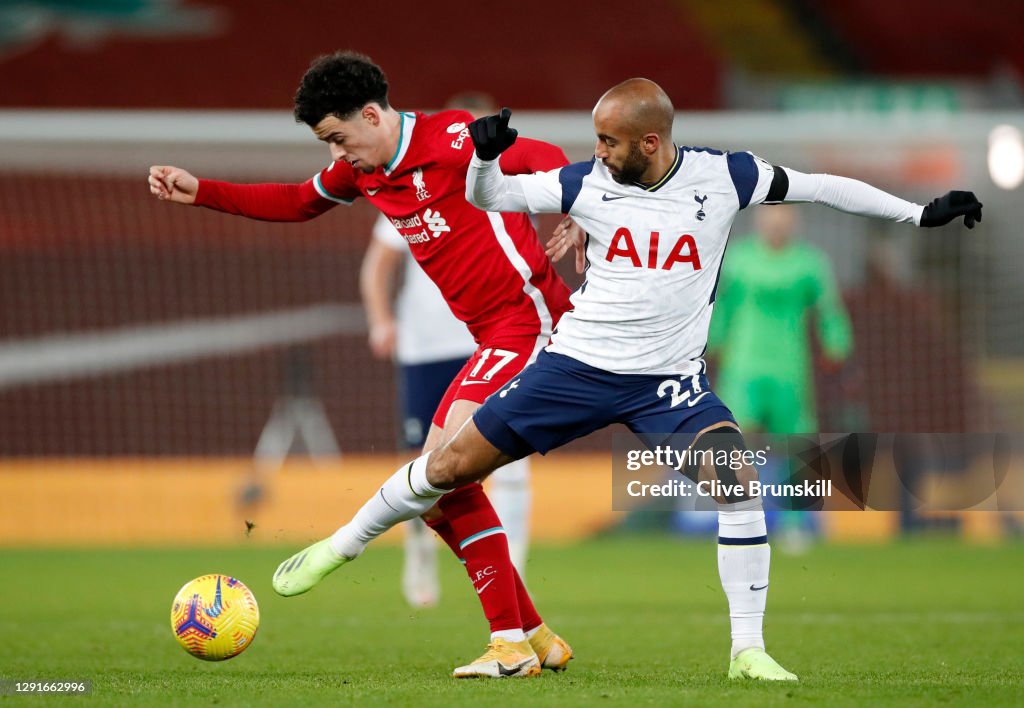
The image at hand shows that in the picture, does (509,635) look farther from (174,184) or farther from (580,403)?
(174,184)

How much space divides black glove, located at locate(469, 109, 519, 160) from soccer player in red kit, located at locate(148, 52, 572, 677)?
0.51m


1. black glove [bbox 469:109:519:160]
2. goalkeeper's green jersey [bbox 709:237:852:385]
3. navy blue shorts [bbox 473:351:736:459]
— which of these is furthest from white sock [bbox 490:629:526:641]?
goalkeeper's green jersey [bbox 709:237:852:385]

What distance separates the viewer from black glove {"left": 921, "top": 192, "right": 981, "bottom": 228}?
497 cm

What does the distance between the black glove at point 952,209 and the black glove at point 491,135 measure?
150 cm

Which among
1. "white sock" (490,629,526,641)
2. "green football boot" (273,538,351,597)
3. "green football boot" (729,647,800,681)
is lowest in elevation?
"green football boot" (729,647,800,681)

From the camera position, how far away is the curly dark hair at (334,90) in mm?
5246

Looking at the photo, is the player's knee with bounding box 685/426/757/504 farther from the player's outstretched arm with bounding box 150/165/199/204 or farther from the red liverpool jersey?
the player's outstretched arm with bounding box 150/165/199/204

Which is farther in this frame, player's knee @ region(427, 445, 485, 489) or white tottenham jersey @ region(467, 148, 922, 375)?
player's knee @ region(427, 445, 485, 489)

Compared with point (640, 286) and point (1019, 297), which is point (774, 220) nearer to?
point (1019, 297)

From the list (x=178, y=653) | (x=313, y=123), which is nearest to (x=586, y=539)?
(x=178, y=653)

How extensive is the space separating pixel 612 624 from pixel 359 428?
7.36 meters

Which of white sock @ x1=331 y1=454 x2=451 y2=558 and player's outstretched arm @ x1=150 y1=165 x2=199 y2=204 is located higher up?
player's outstretched arm @ x1=150 y1=165 x2=199 y2=204

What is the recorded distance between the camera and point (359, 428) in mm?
14180

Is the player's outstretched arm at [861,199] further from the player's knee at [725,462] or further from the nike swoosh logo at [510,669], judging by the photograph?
the nike swoosh logo at [510,669]
